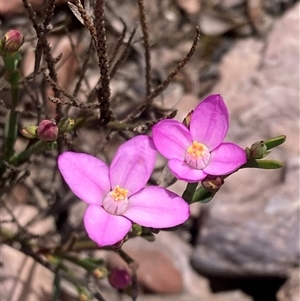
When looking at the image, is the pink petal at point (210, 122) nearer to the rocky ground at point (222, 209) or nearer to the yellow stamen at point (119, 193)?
the yellow stamen at point (119, 193)

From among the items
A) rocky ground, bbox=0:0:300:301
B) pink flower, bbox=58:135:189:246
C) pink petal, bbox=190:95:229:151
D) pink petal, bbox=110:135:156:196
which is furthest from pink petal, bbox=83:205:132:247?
rocky ground, bbox=0:0:300:301

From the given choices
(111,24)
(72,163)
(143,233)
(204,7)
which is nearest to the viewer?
(72,163)

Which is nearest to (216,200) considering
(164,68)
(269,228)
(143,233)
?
(269,228)

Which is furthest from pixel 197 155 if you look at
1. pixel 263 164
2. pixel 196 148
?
pixel 263 164

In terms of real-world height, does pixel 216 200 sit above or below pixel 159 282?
above

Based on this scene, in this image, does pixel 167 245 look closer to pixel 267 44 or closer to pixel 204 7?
pixel 267 44

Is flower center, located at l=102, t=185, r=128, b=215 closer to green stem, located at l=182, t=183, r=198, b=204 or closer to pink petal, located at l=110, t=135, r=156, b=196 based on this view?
pink petal, located at l=110, t=135, r=156, b=196

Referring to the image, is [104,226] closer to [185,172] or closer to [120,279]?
[185,172]
